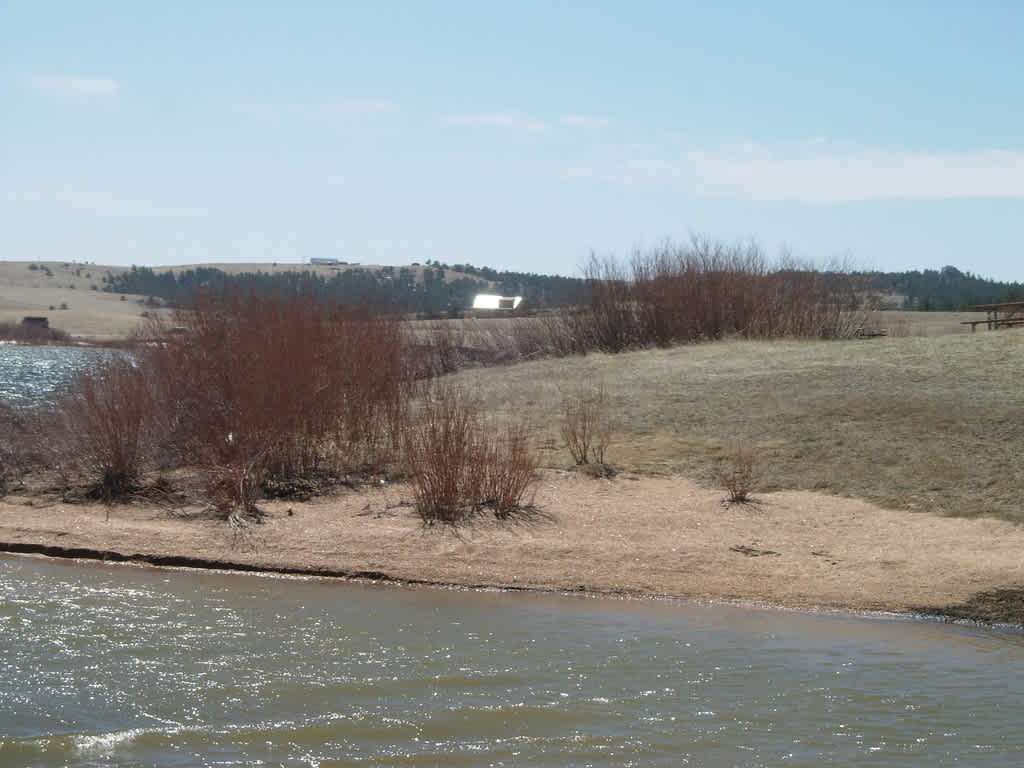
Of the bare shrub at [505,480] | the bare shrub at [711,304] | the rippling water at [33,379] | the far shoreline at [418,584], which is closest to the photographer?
the far shoreline at [418,584]

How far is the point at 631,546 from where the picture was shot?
13.3 m

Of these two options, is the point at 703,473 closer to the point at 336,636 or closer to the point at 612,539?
the point at 612,539

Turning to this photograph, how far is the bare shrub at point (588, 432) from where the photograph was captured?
17.4m

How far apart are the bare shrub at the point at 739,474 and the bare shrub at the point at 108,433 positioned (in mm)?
8144

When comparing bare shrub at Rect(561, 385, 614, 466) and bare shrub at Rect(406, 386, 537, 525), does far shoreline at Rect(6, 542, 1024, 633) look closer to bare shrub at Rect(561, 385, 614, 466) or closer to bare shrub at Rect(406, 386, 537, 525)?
bare shrub at Rect(406, 386, 537, 525)

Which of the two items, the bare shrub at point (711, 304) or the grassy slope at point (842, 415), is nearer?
the grassy slope at point (842, 415)

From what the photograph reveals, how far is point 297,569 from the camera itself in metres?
12.7

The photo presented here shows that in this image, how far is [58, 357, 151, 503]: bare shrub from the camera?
54.2ft

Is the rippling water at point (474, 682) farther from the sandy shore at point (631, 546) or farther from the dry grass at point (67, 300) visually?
the dry grass at point (67, 300)

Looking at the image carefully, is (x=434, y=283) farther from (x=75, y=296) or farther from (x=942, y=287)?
(x=942, y=287)

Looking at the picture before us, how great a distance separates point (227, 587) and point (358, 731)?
441cm

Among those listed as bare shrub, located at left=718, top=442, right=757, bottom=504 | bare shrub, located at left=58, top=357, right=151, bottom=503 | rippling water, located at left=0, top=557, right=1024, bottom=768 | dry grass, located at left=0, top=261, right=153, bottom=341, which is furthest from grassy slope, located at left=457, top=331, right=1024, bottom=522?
dry grass, located at left=0, top=261, right=153, bottom=341

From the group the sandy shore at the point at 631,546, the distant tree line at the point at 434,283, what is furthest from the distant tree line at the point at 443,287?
the sandy shore at the point at 631,546

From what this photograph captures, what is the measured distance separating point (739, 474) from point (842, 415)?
434 centimetres
